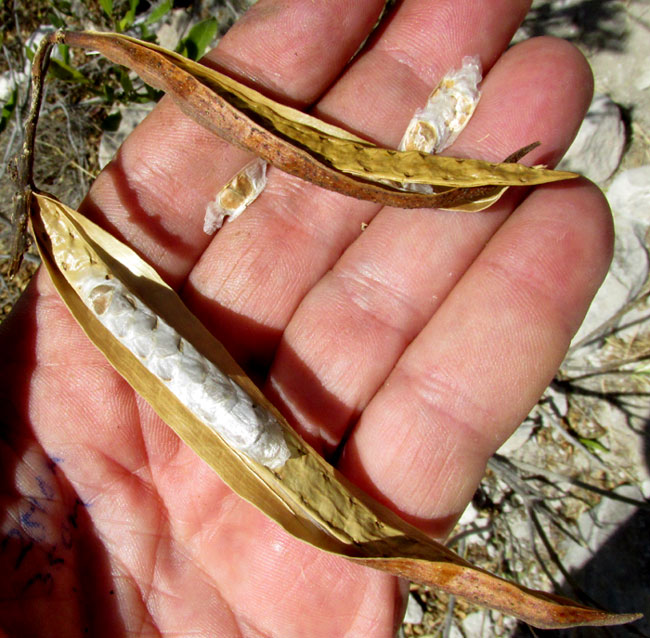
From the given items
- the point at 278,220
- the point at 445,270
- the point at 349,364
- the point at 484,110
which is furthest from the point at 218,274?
the point at 484,110

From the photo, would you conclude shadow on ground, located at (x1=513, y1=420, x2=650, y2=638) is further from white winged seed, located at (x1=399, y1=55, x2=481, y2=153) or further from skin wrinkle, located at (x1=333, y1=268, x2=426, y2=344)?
white winged seed, located at (x1=399, y1=55, x2=481, y2=153)

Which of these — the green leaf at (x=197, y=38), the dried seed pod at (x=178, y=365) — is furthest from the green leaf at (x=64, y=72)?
the dried seed pod at (x=178, y=365)

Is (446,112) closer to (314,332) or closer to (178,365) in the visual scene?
(314,332)

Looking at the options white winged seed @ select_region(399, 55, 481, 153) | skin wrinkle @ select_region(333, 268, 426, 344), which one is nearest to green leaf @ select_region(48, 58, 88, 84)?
white winged seed @ select_region(399, 55, 481, 153)

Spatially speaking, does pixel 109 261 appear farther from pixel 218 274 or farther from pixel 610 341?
pixel 610 341

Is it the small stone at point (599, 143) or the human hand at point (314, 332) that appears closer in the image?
the human hand at point (314, 332)

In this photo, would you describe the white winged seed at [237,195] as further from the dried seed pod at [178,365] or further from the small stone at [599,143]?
the small stone at [599,143]

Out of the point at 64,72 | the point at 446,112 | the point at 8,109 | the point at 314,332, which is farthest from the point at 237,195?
the point at 8,109
